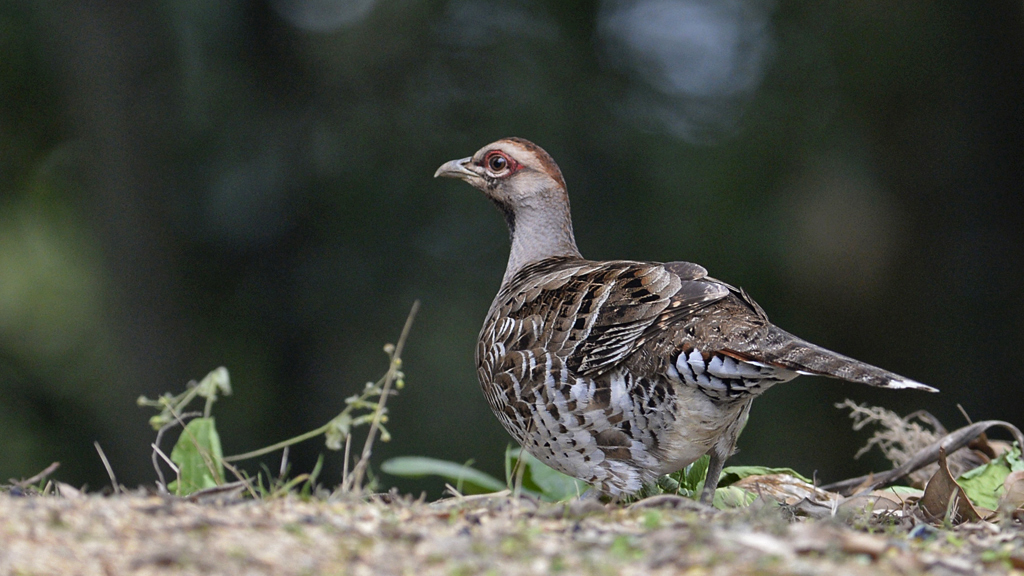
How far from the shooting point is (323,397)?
10016 millimetres

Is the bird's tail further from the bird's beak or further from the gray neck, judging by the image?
the bird's beak

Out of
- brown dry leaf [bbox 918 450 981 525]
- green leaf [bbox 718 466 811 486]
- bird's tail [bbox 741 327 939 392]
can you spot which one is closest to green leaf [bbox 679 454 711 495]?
green leaf [bbox 718 466 811 486]

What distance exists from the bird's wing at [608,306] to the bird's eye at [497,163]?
1400 millimetres

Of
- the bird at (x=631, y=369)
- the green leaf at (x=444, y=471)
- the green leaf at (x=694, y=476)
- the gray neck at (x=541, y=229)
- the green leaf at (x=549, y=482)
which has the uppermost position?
the gray neck at (x=541, y=229)

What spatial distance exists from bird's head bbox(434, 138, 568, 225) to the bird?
3.82 feet

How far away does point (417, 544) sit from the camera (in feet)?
6.93

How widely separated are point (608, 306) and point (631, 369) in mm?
287

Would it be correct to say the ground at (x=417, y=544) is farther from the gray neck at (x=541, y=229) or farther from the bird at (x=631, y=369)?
the gray neck at (x=541, y=229)

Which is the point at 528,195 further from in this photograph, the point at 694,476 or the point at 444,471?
the point at 694,476

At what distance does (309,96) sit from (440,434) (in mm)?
3904

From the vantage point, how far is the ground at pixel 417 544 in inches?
74.5

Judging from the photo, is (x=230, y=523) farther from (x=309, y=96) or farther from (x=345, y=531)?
(x=309, y=96)

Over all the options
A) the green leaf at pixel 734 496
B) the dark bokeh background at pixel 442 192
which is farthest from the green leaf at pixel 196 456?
the dark bokeh background at pixel 442 192

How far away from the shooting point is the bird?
3439mm
